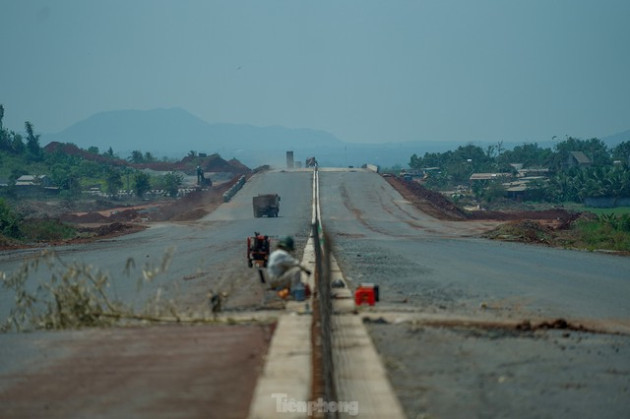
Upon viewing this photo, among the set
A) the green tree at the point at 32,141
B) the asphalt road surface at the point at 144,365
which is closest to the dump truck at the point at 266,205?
the asphalt road surface at the point at 144,365

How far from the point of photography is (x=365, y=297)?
1439 cm

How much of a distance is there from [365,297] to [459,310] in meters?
1.58

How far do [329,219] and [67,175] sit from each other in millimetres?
53323

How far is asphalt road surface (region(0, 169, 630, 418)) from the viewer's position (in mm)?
8984

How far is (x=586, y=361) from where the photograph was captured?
413 inches

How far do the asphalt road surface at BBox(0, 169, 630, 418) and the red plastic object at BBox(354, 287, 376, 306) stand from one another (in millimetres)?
289

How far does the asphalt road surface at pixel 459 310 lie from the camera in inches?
354

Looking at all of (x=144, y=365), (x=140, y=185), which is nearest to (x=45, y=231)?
(x=144, y=365)

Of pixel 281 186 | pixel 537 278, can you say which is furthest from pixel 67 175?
pixel 537 278

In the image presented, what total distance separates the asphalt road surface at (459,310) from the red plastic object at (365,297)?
289mm

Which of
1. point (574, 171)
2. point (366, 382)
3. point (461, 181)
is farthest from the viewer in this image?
point (461, 181)

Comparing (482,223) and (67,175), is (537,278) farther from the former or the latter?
(67,175)

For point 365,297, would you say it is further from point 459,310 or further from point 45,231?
point 45,231

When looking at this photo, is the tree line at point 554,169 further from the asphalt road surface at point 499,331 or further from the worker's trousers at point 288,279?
the worker's trousers at point 288,279
